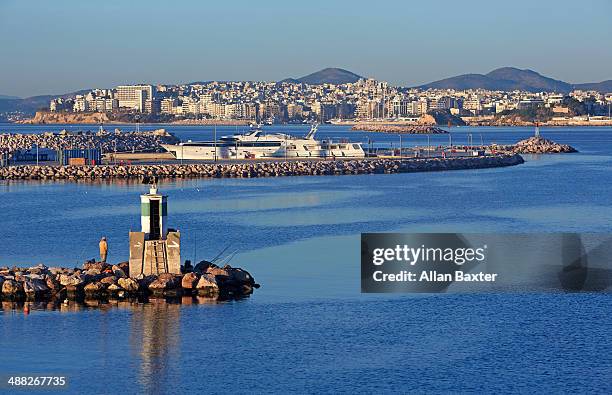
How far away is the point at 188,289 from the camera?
56.5 ft

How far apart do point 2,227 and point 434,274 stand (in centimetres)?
1353

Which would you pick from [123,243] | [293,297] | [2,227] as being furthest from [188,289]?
[2,227]

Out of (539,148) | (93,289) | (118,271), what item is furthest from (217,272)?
(539,148)

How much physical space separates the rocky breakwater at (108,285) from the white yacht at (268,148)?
123 ft

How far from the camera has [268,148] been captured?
56.6 metres

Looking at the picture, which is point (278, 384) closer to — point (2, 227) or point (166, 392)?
point (166, 392)

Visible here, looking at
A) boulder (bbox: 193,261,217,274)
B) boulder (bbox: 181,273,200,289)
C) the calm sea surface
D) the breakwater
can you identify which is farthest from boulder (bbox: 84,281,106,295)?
the breakwater

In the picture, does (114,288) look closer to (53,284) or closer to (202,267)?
(53,284)

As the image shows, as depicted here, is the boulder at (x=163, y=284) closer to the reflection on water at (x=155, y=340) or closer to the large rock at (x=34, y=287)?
the reflection on water at (x=155, y=340)

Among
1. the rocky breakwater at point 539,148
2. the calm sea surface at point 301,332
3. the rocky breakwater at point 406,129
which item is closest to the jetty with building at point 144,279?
the calm sea surface at point 301,332

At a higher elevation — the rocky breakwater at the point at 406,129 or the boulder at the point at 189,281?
the boulder at the point at 189,281

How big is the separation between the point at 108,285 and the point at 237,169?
29.7 metres

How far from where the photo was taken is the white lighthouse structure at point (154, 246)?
17312mm

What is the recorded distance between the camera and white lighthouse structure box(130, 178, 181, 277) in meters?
17.3
